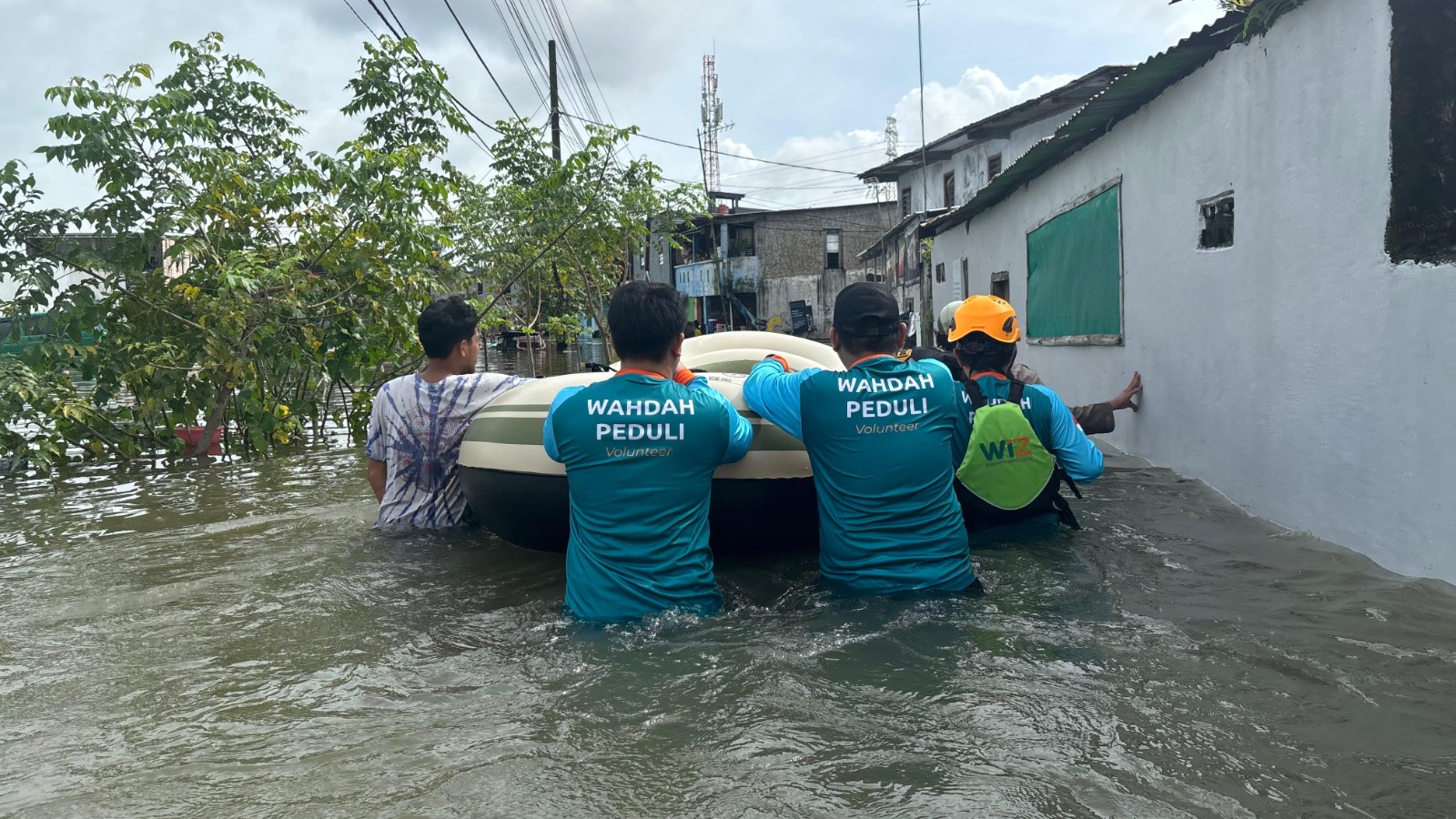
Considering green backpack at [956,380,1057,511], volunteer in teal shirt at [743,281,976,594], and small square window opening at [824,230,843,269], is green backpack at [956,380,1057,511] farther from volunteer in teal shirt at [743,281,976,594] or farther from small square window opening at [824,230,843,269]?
small square window opening at [824,230,843,269]

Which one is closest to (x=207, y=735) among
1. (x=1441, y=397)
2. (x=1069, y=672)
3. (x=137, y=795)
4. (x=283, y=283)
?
(x=137, y=795)

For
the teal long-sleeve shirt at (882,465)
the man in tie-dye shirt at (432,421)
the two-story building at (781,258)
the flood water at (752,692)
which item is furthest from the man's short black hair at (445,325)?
the two-story building at (781,258)

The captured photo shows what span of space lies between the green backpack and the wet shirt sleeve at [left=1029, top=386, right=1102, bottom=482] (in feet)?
0.24

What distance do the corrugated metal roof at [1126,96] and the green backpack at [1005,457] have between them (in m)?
2.70

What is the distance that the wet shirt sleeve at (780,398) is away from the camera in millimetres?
3795

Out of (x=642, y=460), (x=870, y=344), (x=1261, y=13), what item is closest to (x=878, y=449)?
(x=870, y=344)

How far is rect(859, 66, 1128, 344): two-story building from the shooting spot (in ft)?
62.5

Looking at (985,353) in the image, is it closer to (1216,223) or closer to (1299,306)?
(1299,306)

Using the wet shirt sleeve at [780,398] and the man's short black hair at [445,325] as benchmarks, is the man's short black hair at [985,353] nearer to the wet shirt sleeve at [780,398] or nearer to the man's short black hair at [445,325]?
the wet shirt sleeve at [780,398]

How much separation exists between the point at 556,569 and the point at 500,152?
14.0m

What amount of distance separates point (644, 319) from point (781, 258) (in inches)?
1573

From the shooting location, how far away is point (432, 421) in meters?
4.88

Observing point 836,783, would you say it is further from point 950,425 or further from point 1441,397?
point 1441,397

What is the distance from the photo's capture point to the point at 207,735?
293cm
